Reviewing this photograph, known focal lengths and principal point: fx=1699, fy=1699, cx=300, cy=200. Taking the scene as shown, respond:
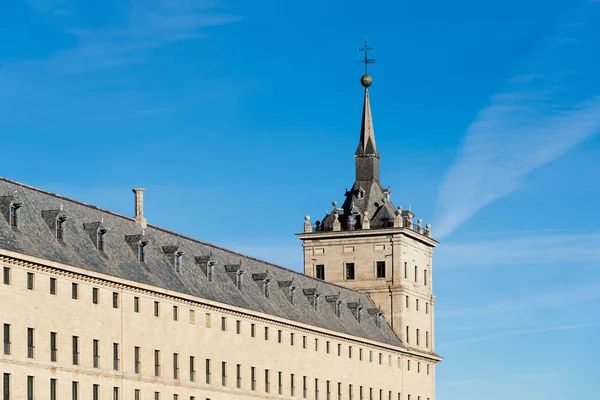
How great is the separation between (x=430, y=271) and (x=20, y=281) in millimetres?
81006

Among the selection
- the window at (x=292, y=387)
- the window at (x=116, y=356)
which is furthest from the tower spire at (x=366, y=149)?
the window at (x=116, y=356)

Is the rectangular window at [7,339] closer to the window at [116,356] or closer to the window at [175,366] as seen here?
the window at [116,356]

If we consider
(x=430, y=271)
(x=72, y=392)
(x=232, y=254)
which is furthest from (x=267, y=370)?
(x=430, y=271)

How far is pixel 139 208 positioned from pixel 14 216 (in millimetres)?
23175

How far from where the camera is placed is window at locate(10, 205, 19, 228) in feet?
341

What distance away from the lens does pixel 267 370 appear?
135250 millimetres

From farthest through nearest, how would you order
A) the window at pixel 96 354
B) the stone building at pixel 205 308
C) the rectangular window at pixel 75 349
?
the window at pixel 96 354 → the rectangular window at pixel 75 349 → the stone building at pixel 205 308

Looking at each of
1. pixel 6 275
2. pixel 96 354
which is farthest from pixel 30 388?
pixel 96 354

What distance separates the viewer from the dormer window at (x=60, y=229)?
109 metres

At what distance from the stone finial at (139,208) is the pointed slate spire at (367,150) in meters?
48.8

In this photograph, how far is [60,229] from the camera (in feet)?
358

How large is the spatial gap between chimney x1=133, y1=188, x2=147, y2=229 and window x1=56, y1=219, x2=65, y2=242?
53.8 ft

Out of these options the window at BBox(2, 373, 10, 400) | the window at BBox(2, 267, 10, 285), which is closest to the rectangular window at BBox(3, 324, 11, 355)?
the window at BBox(2, 373, 10, 400)

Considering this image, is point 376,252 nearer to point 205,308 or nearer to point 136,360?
point 205,308
